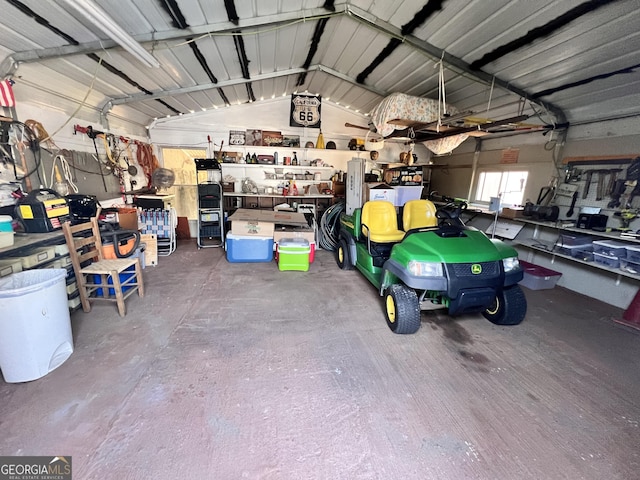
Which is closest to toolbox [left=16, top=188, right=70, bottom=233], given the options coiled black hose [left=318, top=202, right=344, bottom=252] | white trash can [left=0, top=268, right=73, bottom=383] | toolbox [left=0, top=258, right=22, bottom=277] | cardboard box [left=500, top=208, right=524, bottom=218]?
toolbox [left=0, top=258, right=22, bottom=277]

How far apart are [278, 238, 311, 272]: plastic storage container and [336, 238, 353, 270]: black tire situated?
56 centimetres

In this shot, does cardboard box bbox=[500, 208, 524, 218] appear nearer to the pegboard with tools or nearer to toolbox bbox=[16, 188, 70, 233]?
the pegboard with tools

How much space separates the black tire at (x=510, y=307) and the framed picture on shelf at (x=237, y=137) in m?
5.32

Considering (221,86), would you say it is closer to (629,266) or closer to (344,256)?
(344,256)

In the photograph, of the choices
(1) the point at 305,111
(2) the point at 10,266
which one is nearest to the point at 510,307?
(2) the point at 10,266

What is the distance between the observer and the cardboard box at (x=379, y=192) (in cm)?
425

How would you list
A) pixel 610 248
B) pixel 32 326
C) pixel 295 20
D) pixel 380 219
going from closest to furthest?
1. pixel 32 326
2. pixel 295 20
3. pixel 610 248
4. pixel 380 219

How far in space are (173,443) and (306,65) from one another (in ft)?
15.7

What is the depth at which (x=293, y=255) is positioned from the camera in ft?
12.8

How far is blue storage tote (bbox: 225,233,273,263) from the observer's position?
4.22 metres

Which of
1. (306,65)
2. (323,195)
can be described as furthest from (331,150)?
(306,65)

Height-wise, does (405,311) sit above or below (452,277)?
below

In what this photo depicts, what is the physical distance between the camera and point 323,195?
5582 mm

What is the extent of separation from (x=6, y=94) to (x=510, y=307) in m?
5.06
